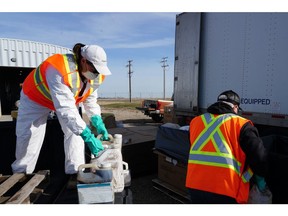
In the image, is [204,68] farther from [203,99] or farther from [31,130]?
[31,130]

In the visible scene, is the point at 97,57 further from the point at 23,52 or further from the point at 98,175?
the point at 23,52

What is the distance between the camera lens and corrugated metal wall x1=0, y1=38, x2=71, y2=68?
13781 mm

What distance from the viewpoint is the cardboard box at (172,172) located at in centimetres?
327

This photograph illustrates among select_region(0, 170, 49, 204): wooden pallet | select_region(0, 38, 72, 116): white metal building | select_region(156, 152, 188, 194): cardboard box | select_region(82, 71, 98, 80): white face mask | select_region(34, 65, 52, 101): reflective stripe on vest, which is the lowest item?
select_region(156, 152, 188, 194): cardboard box

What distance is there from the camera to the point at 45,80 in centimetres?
271

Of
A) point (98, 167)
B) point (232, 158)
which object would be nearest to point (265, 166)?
point (232, 158)

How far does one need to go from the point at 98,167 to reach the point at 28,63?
14.6m

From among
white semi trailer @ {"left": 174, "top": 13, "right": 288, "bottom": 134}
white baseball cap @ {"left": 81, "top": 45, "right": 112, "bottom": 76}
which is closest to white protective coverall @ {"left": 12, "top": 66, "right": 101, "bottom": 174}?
white baseball cap @ {"left": 81, "top": 45, "right": 112, "bottom": 76}

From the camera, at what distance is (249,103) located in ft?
12.9

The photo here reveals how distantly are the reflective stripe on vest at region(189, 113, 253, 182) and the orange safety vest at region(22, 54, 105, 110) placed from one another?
1.41 m

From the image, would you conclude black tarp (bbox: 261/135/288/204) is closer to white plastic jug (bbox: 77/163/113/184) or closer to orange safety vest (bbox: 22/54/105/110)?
white plastic jug (bbox: 77/163/113/184)

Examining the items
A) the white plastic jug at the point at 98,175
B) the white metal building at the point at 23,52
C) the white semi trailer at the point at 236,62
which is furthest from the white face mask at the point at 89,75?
the white metal building at the point at 23,52

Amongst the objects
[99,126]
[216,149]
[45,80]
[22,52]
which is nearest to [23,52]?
[22,52]

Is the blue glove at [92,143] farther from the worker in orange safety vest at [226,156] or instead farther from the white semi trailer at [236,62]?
the white semi trailer at [236,62]
